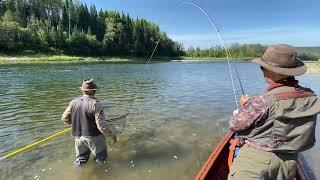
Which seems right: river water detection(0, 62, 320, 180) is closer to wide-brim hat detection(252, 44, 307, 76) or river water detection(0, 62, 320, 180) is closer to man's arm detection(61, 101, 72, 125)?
man's arm detection(61, 101, 72, 125)

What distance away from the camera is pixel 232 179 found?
3881mm

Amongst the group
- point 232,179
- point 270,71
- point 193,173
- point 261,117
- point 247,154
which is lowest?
point 193,173

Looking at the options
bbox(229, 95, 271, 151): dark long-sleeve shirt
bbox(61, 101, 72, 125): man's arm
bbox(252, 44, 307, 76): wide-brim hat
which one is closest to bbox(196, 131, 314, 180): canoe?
bbox(229, 95, 271, 151): dark long-sleeve shirt

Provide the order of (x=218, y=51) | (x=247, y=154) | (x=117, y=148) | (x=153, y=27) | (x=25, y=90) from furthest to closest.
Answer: (x=218, y=51) → (x=153, y=27) → (x=25, y=90) → (x=117, y=148) → (x=247, y=154)

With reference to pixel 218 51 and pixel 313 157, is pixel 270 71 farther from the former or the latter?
pixel 218 51

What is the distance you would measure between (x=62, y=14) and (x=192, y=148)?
392ft

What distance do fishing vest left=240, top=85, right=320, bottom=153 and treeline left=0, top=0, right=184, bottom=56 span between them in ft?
281

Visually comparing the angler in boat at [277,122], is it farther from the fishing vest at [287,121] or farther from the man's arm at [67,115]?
the man's arm at [67,115]

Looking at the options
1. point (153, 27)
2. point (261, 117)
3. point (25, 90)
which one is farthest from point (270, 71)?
point (153, 27)

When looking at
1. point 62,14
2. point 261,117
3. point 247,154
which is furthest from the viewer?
point 62,14

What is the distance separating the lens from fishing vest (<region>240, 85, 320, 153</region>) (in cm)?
356

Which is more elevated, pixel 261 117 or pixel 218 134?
pixel 261 117

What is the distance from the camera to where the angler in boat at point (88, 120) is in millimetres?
7359

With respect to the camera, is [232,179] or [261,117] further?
[232,179]
